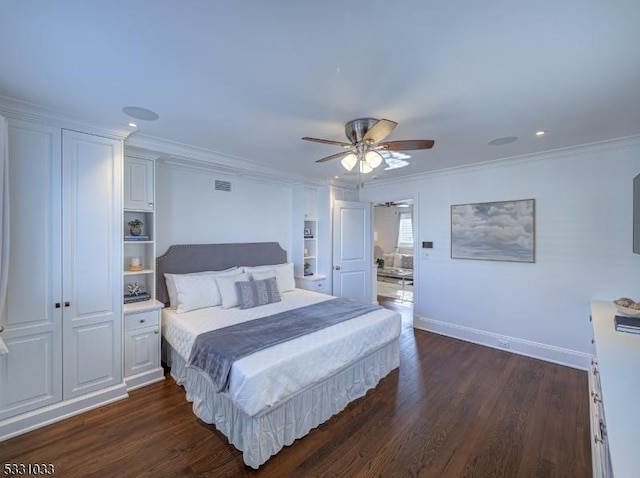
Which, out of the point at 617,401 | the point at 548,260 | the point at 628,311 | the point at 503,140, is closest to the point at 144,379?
the point at 617,401

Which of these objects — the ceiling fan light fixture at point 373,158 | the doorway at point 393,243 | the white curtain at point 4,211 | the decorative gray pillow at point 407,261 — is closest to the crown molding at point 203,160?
the white curtain at point 4,211

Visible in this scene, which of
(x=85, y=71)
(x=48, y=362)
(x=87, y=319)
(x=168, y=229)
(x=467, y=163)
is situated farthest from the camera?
(x=467, y=163)

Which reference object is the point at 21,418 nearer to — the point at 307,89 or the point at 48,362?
the point at 48,362

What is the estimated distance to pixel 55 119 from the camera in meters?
2.36

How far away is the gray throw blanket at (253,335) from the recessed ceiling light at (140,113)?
1.94 m

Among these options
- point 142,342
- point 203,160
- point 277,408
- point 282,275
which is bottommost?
point 277,408

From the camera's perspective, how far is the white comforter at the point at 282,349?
192 cm

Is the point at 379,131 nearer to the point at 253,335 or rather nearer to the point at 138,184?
the point at 253,335

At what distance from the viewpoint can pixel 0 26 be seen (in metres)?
1.41

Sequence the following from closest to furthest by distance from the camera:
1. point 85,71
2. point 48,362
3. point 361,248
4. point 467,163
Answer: point 85,71 → point 48,362 → point 467,163 → point 361,248

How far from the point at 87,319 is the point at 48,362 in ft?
1.32

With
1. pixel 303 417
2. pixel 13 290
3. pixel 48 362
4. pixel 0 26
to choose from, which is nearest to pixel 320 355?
pixel 303 417

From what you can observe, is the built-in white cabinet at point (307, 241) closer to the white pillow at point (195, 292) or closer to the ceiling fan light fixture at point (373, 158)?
the white pillow at point (195, 292)

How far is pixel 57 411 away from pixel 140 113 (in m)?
2.59
